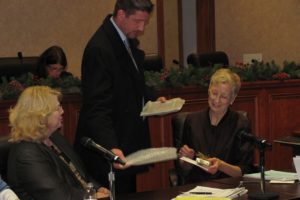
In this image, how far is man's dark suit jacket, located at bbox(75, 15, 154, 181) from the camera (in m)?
3.27

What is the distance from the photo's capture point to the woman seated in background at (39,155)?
285 cm

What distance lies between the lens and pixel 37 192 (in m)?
2.84

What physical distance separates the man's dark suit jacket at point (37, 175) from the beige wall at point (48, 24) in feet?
14.4

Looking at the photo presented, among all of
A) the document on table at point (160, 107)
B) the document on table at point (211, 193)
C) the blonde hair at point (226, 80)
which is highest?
the blonde hair at point (226, 80)

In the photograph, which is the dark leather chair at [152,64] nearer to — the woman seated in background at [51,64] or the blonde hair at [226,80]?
the woman seated in background at [51,64]

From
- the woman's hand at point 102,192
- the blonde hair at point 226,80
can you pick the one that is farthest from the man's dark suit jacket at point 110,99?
the blonde hair at point 226,80

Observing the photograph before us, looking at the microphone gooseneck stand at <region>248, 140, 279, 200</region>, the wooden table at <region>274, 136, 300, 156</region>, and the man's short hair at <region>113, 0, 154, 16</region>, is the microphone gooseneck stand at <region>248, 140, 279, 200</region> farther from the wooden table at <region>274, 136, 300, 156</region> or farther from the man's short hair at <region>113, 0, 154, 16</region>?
the wooden table at <region>274, 136, 300, 156</region>

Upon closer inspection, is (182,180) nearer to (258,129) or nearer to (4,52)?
(258,129)

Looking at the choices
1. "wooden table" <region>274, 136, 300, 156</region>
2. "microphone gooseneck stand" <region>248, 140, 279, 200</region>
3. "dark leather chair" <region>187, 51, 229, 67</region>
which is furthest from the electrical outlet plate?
"microphone gooseneck stand" <region>248, 140, 279, 200</region>

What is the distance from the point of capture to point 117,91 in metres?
3.37

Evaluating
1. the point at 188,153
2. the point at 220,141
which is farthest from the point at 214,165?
the point at 220,141

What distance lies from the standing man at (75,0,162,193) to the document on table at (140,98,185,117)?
0.05 meters

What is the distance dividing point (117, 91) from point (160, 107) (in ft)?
0.81

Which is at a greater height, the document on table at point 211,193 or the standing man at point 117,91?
the standing man at point 117,91
